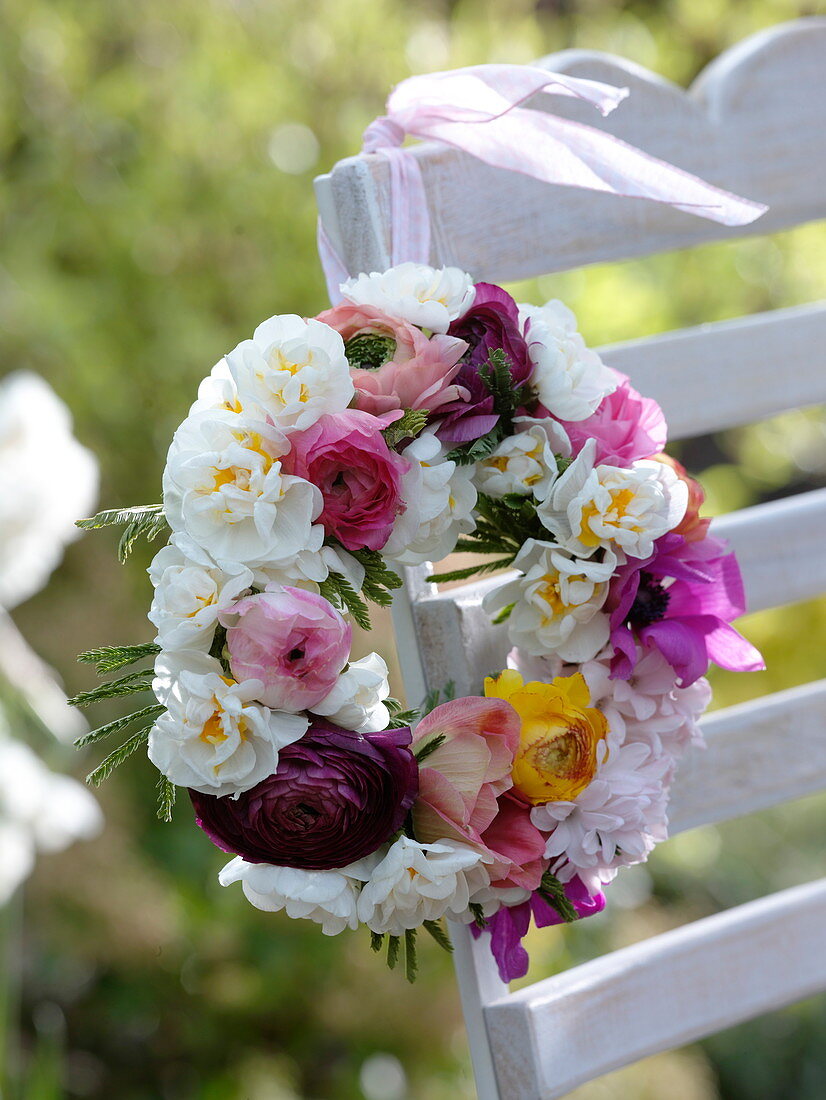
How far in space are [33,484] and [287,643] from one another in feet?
1.54

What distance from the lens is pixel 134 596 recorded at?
154 centimetres

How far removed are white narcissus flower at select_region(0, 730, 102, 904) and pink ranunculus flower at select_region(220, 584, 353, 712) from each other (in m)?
0.48

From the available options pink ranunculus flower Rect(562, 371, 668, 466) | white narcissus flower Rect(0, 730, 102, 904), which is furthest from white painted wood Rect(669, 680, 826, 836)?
Result: white narcissus flower Rect(0, 730, 102, 904)

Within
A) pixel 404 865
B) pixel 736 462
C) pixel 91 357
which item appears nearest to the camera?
pixel 404 865

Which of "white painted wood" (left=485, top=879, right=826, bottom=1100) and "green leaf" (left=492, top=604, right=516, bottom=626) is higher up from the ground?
"green leaf" (left=492, top=604, right=516, bottom=626)

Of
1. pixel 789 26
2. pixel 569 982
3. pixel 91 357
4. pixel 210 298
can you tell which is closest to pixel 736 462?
pixel 210 298

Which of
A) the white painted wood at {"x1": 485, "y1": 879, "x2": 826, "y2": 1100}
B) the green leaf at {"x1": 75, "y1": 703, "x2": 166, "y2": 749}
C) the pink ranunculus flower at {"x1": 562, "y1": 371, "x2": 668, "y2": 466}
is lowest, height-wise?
the white painted wood at {"x1": 485, "y1": 879, "x2": 826, "y2": 1100}

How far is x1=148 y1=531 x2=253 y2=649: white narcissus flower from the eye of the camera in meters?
0.47

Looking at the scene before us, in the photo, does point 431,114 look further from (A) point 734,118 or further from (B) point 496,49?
(B) point 496,49

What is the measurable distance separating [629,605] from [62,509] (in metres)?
0.49

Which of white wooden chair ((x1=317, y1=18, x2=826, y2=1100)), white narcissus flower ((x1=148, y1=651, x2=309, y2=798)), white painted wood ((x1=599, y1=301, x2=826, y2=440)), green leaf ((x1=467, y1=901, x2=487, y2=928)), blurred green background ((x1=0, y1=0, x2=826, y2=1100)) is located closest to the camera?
white narcissus flower ((x1=148, y1=651, x2=309, y2=798))

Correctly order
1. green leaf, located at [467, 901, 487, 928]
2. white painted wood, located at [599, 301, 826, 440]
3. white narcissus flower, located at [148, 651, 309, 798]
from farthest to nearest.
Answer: white painted wood, located at [599, 301, 826, 440]
green leaf, located at [467, 901, 487, 928]
white narcissus flower, located at [148, 651, 309, 798]

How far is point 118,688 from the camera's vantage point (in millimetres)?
497

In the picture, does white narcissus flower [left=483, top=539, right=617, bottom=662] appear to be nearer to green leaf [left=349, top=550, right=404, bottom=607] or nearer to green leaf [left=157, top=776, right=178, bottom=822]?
green leaf [left=349, top=550, right=404, bottom=607]
